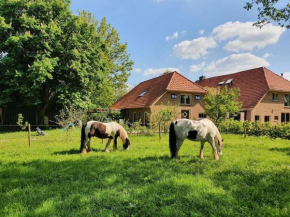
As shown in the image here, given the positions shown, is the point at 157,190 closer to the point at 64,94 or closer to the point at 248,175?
the point at 248,175

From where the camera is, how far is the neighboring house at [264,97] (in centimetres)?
2777

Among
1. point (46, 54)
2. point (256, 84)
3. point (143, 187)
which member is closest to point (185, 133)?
point (143, 187)

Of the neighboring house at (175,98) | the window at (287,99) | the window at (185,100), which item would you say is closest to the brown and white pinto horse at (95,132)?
the neighboring house at (175,98)

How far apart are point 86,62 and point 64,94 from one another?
172 inches

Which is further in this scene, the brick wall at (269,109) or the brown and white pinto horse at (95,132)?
the brick wall at (269,109)

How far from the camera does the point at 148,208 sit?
167 inches

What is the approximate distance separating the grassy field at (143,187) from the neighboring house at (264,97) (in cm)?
2167

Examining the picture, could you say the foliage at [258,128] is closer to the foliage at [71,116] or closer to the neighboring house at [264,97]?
the neighboring house at [264,97]

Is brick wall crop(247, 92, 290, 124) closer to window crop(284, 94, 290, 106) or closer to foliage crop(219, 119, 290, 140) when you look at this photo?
window crop(284, 94, 290, 106)

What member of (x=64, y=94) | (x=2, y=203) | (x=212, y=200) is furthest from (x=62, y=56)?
(x=212, y=200)

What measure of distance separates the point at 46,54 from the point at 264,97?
88.4 feet

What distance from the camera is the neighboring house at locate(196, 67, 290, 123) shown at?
27766 mm

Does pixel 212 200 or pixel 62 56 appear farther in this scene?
pixel 62 56

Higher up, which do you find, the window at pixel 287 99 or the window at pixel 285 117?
the window at pixel 287 99
